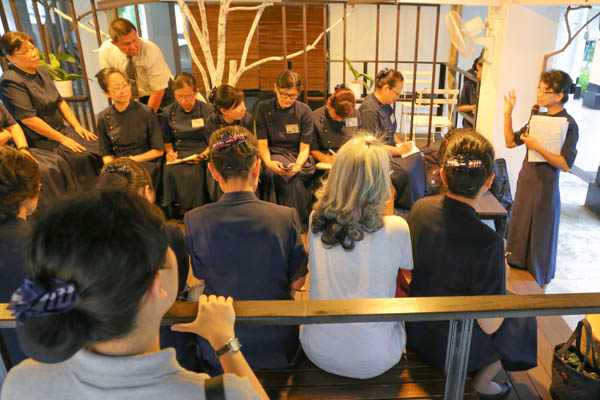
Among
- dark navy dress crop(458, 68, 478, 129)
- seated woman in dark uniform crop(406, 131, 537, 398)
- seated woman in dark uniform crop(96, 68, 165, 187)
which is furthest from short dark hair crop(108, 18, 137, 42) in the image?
dark navy dress crop(458, 68, 478, 129)

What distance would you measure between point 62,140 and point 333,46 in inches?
184

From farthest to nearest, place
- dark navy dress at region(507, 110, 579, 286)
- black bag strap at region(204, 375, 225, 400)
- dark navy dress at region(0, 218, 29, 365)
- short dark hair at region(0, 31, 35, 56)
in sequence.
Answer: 1. short dark hair at region(0, 31, 35, 56)
2. dark navy dress at region(507, 110, 579, 286)
3. dark navy dress at region(0, 218, 29, 365)
4. black bag strap at region(204, 375, 225, 400)

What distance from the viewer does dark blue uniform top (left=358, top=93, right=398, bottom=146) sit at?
3.64 meters

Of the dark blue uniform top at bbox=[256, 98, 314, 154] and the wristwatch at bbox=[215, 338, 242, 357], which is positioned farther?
the dark blue uniform top at bbox=[256, 98, 314, 154]

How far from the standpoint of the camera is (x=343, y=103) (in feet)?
11.6

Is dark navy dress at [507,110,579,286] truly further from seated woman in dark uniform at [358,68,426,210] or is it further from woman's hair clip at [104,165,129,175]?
woman's hair clip at [104,165,129,175]

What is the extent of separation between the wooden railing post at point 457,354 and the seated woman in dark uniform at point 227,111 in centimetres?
250

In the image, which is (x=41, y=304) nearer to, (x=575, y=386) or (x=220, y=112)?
(x=575, y=386)

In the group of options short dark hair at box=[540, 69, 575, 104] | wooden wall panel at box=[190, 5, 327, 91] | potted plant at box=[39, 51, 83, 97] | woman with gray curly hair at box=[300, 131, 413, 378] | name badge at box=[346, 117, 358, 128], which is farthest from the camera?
wooden wall panel at box=[190, 5, 327, 91]

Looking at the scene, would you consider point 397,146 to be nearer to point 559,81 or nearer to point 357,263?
point 559,81

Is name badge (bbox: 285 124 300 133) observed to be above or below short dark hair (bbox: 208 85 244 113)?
below

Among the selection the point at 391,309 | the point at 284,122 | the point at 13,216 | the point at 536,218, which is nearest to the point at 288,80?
the point at 284,122

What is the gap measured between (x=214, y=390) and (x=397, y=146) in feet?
10.4

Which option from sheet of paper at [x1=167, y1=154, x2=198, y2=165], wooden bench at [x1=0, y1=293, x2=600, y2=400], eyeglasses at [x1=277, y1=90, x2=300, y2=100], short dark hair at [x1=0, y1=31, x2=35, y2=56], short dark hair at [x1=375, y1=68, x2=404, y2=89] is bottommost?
sheet of paper at [x1=167, y1=154, x2=198, y2=165]
